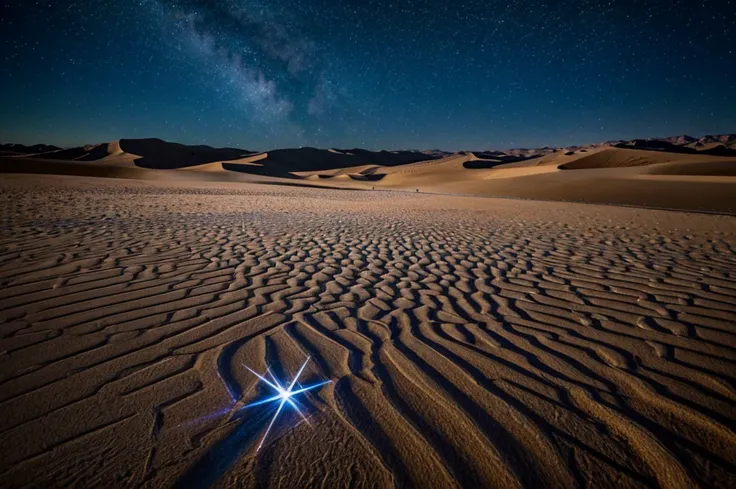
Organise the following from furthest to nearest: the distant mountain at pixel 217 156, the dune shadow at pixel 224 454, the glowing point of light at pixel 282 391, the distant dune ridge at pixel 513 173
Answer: the distant mountain at pixel 217 156
the distant dune ridge at pixel 513 173
the glowing point of light at pixel 282 391
the dune shadow at pixel 224 454

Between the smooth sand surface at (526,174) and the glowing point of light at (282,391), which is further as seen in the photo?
the smooth sand surface at (526,174)

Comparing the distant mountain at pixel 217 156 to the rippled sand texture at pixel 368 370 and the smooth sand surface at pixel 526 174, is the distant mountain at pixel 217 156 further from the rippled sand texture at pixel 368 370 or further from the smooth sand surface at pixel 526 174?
the rippled sand texture at pixel 368 370

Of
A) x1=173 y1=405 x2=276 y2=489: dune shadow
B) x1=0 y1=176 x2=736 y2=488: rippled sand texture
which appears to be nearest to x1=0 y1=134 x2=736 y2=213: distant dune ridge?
x1=0 y1=176 x2=736 y2=488: rippled sand texture

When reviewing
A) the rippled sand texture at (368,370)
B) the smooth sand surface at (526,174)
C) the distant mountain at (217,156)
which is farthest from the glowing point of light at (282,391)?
the distant mountain at (217,156)

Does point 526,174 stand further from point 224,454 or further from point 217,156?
point 217,156

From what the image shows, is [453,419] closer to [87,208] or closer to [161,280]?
[161,280]

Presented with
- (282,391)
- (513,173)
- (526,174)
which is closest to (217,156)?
(513,173)

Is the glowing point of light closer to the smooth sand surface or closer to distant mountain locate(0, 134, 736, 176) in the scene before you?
the smooth sand surface

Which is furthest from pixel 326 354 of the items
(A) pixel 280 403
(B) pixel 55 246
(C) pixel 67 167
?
(C) pixel 67 167
